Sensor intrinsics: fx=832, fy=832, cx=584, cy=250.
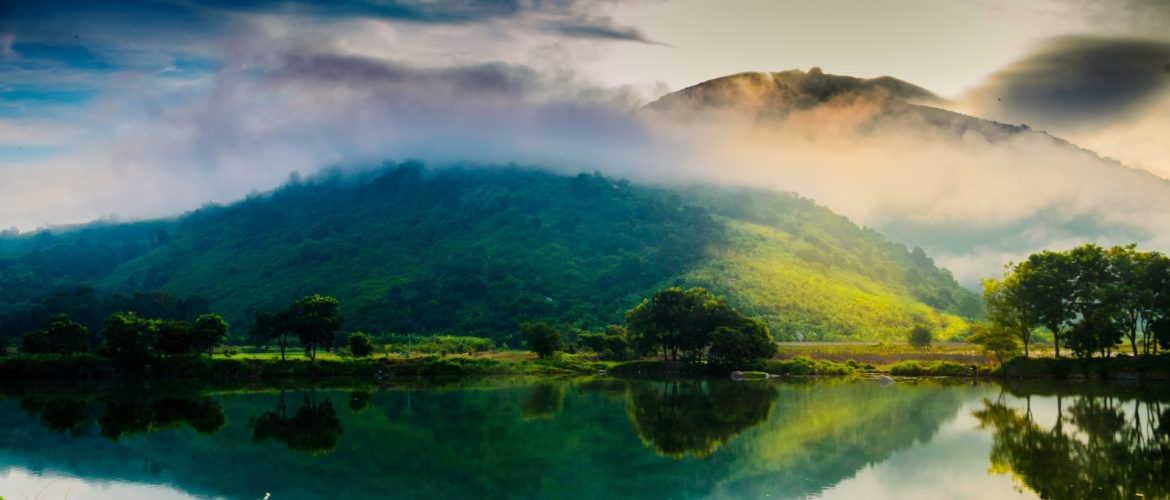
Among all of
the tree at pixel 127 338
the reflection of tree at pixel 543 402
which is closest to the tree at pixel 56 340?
the tree at pixel 127 338

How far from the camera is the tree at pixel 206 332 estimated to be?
71.7 m

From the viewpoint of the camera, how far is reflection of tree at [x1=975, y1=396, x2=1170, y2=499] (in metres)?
23.6

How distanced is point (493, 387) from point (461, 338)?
116 ft

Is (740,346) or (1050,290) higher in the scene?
(1050,290)

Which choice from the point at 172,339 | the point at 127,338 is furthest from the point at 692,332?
the point at 127,338

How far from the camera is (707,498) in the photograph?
2378 cm

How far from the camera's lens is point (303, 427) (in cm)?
3816

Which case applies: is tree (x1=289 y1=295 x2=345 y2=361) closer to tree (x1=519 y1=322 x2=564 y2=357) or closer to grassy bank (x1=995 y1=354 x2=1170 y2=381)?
tree (x1=519 y1=322 x2=564 y2=357)

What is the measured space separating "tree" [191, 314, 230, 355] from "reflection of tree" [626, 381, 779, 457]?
37.2 m

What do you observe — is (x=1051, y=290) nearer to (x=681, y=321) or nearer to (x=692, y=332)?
(x=692, y=332)

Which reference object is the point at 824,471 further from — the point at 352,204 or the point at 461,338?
the point at 352,204

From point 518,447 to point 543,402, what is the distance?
1636cm

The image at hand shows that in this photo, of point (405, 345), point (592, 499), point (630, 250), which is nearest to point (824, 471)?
point (592, 499)

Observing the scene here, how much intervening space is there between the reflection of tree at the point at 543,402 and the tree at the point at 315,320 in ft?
76.2
